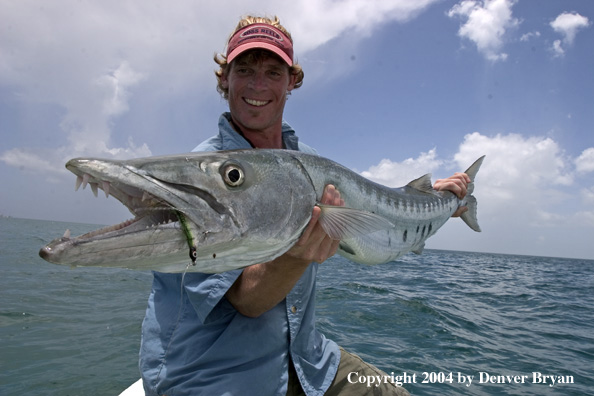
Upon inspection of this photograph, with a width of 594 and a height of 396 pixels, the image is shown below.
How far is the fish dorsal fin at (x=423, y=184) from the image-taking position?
443cm

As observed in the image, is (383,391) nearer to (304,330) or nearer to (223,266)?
(304,330)

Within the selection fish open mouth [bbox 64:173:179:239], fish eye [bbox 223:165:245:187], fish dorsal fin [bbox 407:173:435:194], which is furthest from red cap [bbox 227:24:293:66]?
fish dorsal fin [bbox 407:173:435:194]

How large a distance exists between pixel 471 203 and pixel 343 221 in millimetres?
4457

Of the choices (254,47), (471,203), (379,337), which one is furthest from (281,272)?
(379,337)

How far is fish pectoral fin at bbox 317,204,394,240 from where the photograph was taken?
1980 mm

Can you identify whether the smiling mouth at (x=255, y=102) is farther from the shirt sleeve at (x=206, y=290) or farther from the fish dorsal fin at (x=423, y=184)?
the fish dorsal fin at (x=423, y=184)

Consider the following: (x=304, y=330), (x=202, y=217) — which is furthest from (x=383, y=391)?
(x=202, y=217)

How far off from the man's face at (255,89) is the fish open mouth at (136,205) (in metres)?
1.55

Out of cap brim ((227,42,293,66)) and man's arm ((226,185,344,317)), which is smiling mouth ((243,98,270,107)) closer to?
cap brim ((227,42,293,66))

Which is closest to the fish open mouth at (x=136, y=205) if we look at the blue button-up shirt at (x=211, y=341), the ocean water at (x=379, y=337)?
the blue button-up shirt at (x=211, y=341)

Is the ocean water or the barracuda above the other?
the barracuda

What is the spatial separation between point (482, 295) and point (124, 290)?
41.1ft

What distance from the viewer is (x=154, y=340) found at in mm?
2254

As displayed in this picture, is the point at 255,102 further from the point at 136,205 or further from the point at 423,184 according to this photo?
the point at 423,184
